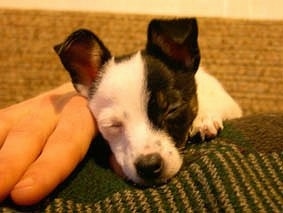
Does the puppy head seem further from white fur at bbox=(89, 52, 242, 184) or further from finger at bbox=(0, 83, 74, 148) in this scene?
finger at bbox=(0, 83, 74, 148)

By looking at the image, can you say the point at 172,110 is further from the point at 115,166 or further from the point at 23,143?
the point at 23,143

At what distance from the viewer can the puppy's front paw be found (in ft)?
3.73

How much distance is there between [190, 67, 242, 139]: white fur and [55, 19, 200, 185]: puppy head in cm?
4

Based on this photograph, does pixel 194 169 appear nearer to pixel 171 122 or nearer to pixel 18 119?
pixel 171 122

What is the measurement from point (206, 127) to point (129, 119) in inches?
7.2

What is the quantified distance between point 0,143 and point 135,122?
297 millimetres

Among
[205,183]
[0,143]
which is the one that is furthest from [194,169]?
[0,143]

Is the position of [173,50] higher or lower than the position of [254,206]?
higher

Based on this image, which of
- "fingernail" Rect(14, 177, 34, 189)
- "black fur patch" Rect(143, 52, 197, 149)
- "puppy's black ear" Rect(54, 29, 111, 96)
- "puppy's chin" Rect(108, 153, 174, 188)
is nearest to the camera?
"fingernail" Rect(14, 177, 34, 189)

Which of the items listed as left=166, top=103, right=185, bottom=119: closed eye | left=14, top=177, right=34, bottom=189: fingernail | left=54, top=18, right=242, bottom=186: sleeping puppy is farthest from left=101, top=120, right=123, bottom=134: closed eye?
left=14, top=177, right=34, bottom=189: fingernail

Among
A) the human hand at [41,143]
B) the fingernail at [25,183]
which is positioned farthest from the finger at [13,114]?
the fingernail at [25,183]

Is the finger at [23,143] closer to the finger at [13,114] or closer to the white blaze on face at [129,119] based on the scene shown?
the finger at [13,114]

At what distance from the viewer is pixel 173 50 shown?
1.25m

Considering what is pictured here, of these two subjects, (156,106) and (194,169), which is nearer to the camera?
(194,169)
